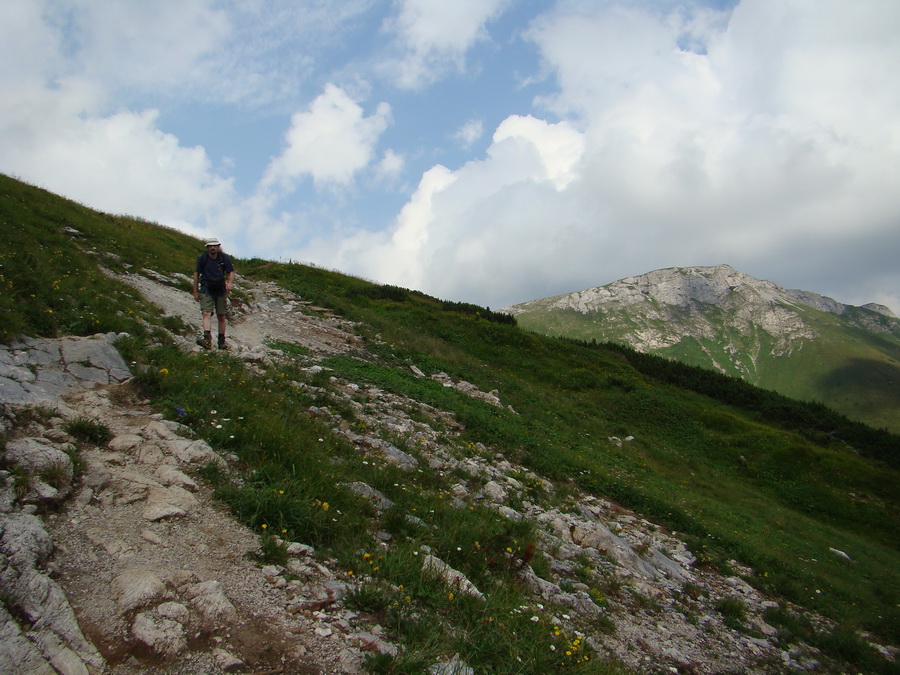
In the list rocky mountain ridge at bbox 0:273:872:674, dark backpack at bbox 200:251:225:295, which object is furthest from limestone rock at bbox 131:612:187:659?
dark backpack at bbox 200:251:225:295

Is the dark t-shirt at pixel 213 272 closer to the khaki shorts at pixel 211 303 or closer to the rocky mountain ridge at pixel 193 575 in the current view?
the khaki shorts at pixel 211 303

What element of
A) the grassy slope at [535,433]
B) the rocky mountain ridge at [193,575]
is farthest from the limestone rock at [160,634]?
the grassy slope at [535,433]

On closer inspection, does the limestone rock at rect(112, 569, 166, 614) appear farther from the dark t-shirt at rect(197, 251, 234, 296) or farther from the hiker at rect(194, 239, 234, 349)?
the dark t-shirt at rect(197, 251, 234, 296)

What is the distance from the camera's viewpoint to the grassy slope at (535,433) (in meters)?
7.06

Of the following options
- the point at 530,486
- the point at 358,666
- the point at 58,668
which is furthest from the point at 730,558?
the point at 58,668

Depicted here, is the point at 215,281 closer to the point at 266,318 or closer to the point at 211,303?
the point at 211,303

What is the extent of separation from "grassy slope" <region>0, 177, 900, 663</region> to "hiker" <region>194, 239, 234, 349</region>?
1571 millimetres

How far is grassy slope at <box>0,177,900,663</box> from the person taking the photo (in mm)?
7062

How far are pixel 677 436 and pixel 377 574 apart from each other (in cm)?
2652

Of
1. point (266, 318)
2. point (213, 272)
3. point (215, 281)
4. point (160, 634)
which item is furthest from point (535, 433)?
point (160, 634)

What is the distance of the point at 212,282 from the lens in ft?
43.2

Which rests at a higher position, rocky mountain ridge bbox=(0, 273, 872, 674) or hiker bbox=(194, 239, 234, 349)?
hiker bbox=(194, 239, 234, 349)

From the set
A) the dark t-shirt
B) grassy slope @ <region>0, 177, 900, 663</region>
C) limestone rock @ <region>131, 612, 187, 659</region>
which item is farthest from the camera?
the dark t-shirt

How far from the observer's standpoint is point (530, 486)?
1145cm
